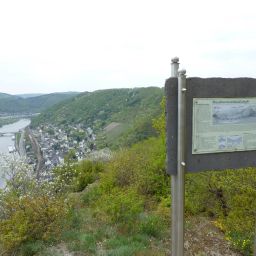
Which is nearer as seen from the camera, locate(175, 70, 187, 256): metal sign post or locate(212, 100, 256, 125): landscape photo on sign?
locate(175, 70, 187, 256): metal sign post

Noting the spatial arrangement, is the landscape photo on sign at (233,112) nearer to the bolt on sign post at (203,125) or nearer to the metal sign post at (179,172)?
the bolt on sign post at (203,125)

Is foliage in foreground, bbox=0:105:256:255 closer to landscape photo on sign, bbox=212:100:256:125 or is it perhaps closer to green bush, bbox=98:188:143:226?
green bush, bbox=98:188:143:226

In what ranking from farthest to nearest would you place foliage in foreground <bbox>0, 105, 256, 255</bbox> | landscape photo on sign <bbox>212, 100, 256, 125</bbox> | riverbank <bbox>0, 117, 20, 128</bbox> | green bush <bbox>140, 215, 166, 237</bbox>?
riverbank <bbox>0, 117, 20, 128</bbox>
green bush <bbox>140, 215, 166, 237</bbox>
foliage in foreground <bbox>0, 105, 256, 255</bbox>
landscape photo on sign <bbox>212, 100, 256, 125</bbox>

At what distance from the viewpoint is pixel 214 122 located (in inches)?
128

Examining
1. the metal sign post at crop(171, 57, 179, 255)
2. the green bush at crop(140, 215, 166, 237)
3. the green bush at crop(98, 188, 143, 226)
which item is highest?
the metal sign post at crop(171, 57, 179, 255)

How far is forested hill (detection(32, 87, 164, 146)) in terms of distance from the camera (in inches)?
2335

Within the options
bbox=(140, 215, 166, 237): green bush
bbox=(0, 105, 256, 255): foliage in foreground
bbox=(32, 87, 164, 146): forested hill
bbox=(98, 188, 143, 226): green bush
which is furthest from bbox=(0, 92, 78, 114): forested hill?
bbox=(140, 215, 166, 237): green bush

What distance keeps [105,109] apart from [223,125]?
6941 centimetres

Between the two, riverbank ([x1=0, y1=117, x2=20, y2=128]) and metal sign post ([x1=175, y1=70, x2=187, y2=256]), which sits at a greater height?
metal sign post ([x1=175, y1=70, x2=187, y2=256])

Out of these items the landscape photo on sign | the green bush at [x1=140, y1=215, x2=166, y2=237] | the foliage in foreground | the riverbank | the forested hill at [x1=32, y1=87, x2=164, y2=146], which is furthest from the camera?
the riverbank

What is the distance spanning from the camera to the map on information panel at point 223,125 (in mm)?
3229

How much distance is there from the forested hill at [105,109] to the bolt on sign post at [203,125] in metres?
48.1

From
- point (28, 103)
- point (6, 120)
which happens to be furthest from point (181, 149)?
point (28, 103)

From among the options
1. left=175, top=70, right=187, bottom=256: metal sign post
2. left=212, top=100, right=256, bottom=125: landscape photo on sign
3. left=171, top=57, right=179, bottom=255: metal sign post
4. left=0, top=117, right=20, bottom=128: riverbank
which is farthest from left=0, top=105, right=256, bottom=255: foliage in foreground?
left=0, top=117, right=20, bottom=128: riverbank
